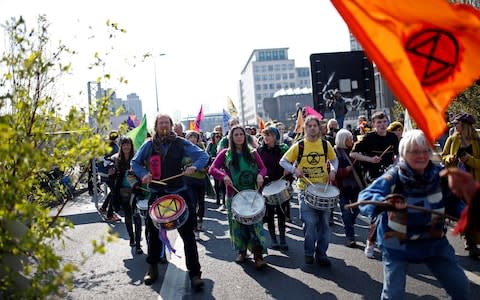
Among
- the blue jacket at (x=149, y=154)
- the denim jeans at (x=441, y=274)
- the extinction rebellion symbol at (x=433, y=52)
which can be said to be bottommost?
the denim jeans at (x=441, y=274)

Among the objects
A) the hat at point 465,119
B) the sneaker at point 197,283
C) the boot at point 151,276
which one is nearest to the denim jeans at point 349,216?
the hat at point 465,119

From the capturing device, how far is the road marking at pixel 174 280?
555 cm

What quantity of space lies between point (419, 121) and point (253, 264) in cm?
421

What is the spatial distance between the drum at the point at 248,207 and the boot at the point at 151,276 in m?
1.22

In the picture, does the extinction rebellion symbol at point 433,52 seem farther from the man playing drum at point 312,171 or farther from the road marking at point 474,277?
the man playing drum at point 312,171

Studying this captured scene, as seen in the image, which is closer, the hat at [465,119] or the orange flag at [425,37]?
the orange flag at [425,37]

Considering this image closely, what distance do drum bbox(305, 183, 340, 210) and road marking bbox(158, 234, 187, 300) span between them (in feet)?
6.22

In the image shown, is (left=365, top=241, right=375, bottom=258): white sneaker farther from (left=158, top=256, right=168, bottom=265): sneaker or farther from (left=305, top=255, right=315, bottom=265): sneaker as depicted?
(left=158, top=256, right=168, bottom=265): sneaker

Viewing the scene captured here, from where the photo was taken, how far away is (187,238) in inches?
228

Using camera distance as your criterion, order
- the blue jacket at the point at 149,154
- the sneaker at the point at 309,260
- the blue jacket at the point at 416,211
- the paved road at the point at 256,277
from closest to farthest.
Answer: the blue jacket at the point at 416,211 → the paved road at the point at 256,277 → the blue jacket at the point at 149,154 → the sneaker at the point at 309,260

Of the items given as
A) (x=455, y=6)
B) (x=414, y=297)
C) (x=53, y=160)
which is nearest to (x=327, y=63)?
(x=414, y=297)

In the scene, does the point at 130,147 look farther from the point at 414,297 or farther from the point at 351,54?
the point at 351,54

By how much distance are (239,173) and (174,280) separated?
1662 mm

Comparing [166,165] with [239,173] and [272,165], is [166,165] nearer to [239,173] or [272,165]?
[239,173]
